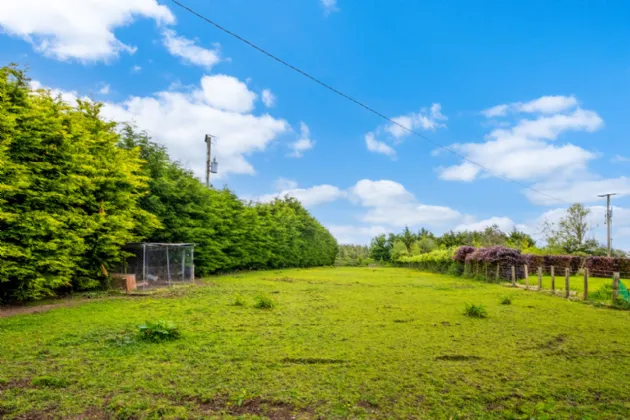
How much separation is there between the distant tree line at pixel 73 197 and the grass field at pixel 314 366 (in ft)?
5.52

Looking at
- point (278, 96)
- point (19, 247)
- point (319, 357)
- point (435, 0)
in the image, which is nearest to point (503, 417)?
point (319, 357)

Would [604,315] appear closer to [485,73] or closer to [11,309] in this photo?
[485,73]

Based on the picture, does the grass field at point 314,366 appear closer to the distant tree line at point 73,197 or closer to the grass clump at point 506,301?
the distant tree line at point 73,197

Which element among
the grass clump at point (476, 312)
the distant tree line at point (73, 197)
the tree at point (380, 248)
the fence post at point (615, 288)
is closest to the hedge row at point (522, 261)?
the fence post at point (615, 288)

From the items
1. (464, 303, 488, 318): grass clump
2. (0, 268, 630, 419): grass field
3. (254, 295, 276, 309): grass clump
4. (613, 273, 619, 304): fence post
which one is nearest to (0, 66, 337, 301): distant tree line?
(0, 268, 630, 419): grass field

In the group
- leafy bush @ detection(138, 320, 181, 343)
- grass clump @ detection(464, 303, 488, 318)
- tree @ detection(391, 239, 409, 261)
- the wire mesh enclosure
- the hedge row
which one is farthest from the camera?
tree @ detection(391, 239, 409, 261)

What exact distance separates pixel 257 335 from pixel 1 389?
10.0 ft

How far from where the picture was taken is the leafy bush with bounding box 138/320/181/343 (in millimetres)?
5228

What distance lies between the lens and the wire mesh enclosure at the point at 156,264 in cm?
1195

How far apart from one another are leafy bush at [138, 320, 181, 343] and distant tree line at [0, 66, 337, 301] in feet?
14.3

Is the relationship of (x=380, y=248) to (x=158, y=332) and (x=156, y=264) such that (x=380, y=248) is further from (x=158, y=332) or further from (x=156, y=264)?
(x=158, y=332)

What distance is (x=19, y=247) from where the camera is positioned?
25.3 feet

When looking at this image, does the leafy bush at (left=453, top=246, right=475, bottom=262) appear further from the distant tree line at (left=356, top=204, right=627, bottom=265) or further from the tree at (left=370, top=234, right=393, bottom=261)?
the tree at (left=370, top=234, right=393, bottom=261)

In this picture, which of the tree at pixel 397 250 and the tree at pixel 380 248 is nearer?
the tree at pixel 397 250
